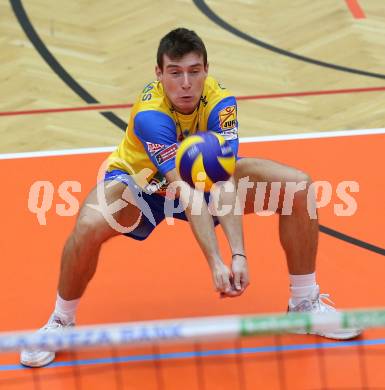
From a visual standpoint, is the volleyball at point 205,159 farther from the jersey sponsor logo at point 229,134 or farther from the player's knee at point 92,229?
the player's knee at point 92,229

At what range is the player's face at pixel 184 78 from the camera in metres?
4.31

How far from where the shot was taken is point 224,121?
449 centimetres

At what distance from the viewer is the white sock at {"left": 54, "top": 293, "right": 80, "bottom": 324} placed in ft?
15.0

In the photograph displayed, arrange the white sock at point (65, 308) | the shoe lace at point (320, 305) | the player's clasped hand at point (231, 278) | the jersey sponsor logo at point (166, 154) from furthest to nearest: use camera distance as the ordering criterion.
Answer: the shoe lace at point (320, 305), the white sock at point (65, 308), the jersey sponsor logo at point (166, 154), the player's clasped hand at point (231, 278)

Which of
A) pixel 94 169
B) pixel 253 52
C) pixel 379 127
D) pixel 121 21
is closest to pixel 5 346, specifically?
pixel 94 169

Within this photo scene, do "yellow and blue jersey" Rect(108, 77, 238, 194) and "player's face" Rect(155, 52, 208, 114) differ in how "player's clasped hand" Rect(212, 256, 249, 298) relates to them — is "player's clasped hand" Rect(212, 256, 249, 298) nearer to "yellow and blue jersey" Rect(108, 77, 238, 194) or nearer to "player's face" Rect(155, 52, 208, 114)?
"yellow and blue jersey" Rect(108, 77, 238, 194)

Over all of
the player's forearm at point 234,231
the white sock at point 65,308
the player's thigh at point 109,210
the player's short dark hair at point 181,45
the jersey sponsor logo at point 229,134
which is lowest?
the white sock at point 65,308

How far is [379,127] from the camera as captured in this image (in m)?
6.84

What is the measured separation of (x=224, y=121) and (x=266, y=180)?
0.35m

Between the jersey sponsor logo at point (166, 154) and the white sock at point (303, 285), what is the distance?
3.05 feet

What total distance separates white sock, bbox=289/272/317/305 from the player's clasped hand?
2.24 feet

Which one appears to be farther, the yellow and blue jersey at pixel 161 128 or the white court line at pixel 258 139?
the white court line at pixel 258 139

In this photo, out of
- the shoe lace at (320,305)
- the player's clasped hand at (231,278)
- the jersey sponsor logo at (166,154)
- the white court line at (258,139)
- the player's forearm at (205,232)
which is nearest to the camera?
the player's clasped hand at (231,278)

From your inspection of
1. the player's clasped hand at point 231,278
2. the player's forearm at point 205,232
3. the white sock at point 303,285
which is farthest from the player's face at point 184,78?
the white sock at point 303,285
